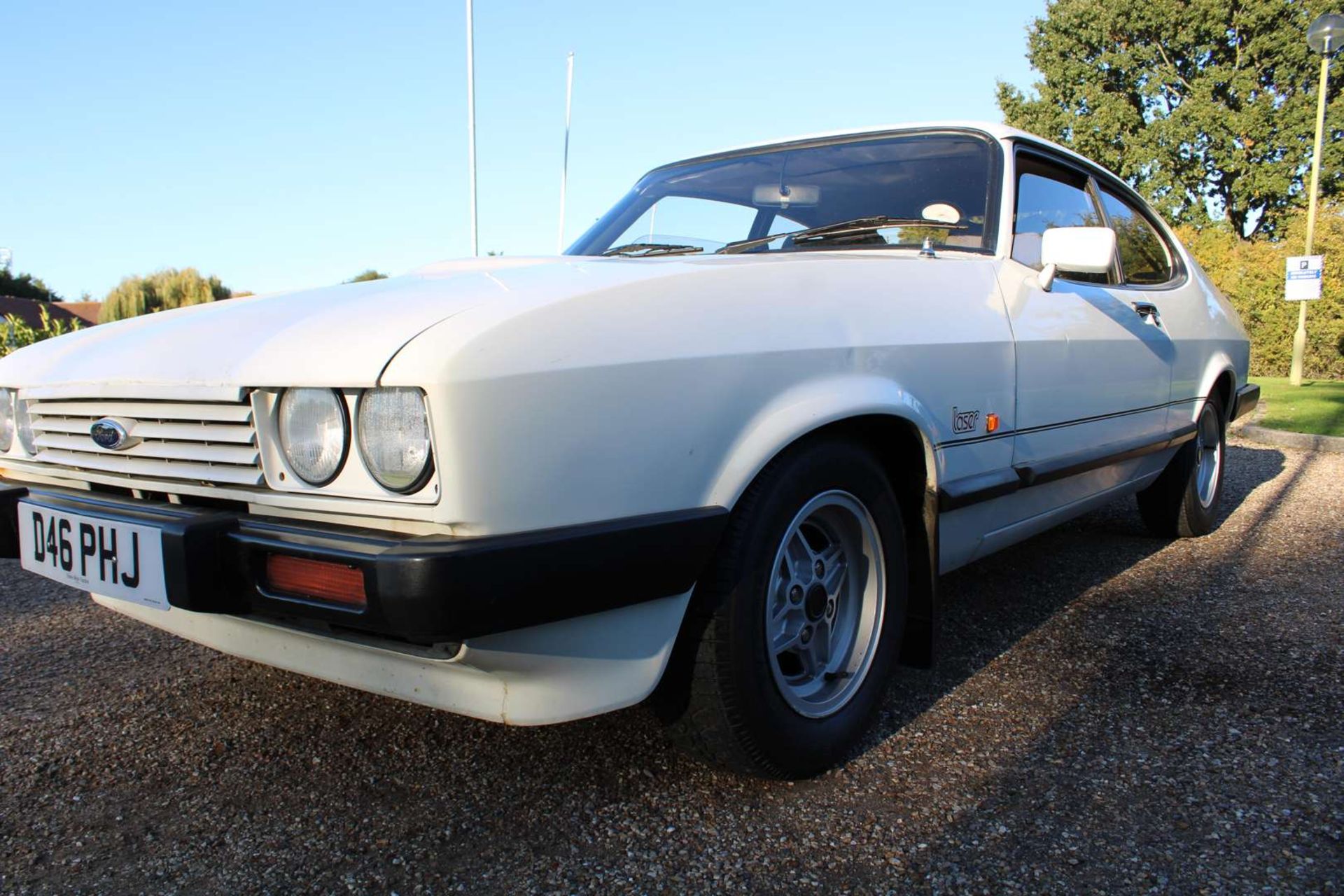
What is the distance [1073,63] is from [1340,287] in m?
11.3

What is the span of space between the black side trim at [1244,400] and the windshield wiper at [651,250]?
2996mm

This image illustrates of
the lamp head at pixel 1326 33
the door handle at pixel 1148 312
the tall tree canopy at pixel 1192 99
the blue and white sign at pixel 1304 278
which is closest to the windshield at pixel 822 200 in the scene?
the door handle at pixel 1148 312

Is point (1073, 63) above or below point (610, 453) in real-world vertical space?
above

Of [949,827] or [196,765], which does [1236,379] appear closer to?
[949,827]

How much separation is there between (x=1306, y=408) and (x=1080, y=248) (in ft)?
27.7

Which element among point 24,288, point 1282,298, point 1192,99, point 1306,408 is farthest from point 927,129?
point 24,288

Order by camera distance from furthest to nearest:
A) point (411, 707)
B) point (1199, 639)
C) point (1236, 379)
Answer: point (1236, 379) → point (1199, 639) → point (411, 707)

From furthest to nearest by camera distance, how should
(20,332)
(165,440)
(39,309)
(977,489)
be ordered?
(39,309), (20,332), (977,489), (165,440)

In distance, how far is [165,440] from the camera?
5.53ft

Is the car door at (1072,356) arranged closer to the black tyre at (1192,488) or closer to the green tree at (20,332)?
the black tyre at (1192,488)

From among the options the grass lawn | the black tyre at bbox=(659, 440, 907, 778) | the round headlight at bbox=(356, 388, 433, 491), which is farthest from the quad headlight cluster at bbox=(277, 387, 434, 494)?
the grass lawn

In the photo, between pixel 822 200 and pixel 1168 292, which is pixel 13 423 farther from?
pixel 1168 292

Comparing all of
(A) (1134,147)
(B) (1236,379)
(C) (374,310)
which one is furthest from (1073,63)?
(C) (374,310)

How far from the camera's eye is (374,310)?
1.55 m
